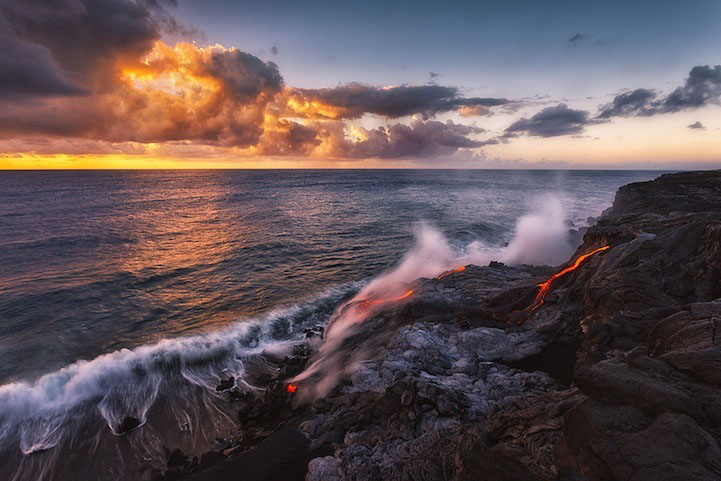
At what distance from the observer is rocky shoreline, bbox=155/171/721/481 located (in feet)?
18.7

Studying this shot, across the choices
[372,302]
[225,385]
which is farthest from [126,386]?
[372,302]

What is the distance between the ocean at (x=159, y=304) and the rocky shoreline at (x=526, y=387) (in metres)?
2.63

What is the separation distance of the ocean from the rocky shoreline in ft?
8.64

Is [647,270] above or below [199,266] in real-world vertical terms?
above

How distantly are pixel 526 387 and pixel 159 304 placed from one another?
2536 centimetres

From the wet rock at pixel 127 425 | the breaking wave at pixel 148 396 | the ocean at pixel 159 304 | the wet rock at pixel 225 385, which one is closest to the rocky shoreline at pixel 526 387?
the wet rock at pixel 225 385

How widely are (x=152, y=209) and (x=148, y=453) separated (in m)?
72.4

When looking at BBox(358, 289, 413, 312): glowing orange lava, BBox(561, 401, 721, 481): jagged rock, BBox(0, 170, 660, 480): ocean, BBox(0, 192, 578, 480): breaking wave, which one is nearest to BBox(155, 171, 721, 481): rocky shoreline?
BBox(561, 401, 721, 481): jagged rock

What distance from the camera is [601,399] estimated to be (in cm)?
652

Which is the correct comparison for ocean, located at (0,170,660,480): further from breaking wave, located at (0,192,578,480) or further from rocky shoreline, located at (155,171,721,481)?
rocky shoreline, located at (155,171,721,481)

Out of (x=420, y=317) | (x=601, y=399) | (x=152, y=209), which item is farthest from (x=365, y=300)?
(x=152, y=209)

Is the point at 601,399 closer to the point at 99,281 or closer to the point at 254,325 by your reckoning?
the point at 254,325

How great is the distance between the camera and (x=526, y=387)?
36.2 feet

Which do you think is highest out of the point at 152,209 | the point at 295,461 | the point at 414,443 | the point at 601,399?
the point at 601,399
